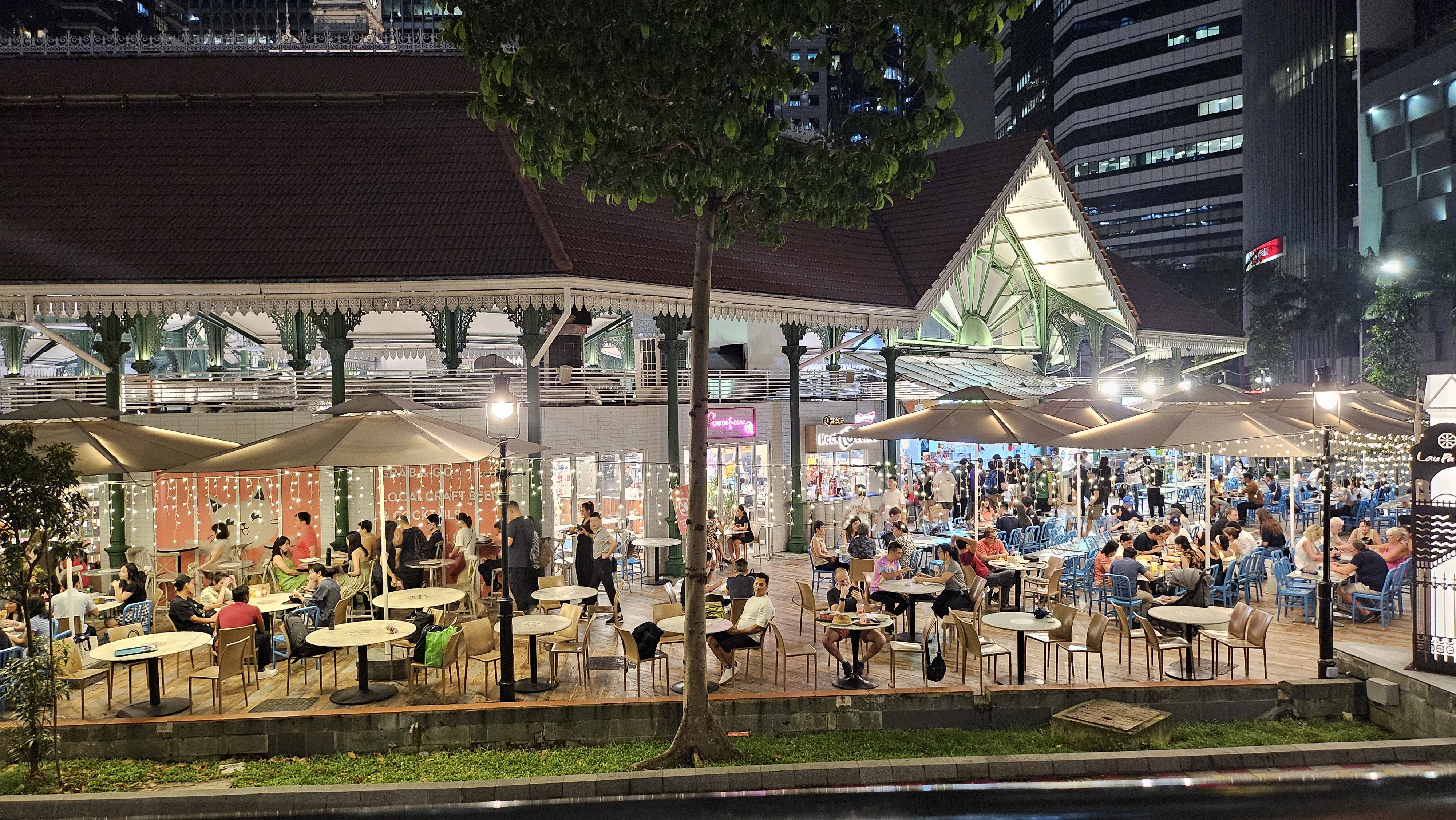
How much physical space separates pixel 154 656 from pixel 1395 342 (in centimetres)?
4381

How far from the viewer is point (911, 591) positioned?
1158cm

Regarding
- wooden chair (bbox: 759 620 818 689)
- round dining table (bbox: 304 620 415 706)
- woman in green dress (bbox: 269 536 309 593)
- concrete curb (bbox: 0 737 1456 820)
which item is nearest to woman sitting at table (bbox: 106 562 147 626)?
woman in green dress (bbox: 269 536 309 593)

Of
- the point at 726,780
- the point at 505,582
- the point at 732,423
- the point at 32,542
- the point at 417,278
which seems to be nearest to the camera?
the point at 32,542

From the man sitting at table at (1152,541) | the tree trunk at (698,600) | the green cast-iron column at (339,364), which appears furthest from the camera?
the green cast-iron column at (339,364)

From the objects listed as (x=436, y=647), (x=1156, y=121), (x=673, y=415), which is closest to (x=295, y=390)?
(x=673, y=415)

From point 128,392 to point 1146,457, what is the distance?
24.1 meters

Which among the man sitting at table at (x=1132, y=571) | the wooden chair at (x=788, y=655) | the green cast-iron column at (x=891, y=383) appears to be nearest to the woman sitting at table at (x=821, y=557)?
the wooden chair at (x=788, y=655)

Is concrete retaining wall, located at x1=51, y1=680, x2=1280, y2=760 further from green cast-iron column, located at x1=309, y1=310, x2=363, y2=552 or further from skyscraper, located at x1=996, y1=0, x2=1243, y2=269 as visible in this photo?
skyscraper, located at x1=996, y1=0, x2=1243, y2=269

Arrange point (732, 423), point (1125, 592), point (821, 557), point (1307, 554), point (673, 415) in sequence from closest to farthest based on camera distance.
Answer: point (1125, 592) → point (1307, 554) → point (821, 557) → point (673, 415) → point (732, 423)

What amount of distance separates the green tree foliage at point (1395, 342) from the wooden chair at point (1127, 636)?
33.2 m

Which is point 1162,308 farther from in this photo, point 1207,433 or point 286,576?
point 286,576

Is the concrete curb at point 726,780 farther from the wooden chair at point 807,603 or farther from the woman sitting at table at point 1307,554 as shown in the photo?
the woman sitting at table at point 1307,554

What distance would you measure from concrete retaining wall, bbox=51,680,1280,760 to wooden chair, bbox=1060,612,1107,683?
0.38m

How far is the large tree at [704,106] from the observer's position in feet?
25.4
